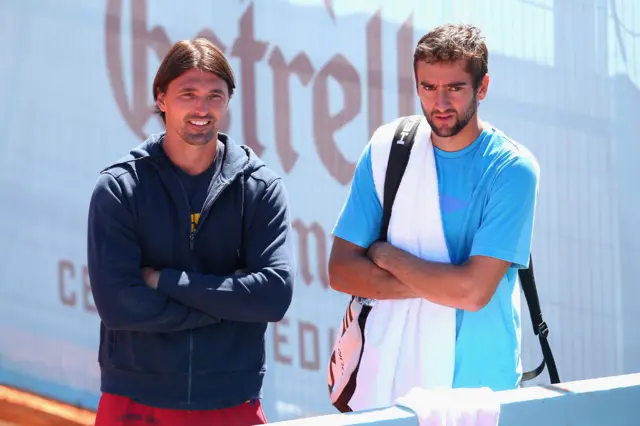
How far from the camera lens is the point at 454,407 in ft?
6.32

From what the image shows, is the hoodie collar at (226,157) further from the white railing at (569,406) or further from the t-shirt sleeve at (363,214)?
the white railing at (569,406)

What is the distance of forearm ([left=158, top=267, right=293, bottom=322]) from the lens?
7.91 feet

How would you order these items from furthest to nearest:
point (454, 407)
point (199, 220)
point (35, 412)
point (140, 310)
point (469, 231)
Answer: point (35, 412)
point (469, 231)
point (199, 220)
point (140, 310)
point (454, 407)

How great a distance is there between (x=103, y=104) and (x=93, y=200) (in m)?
1.32

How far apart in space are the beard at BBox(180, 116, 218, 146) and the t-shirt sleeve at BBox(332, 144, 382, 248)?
0.39m

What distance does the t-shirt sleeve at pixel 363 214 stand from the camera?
106 inches

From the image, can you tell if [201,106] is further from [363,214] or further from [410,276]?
[410,276]

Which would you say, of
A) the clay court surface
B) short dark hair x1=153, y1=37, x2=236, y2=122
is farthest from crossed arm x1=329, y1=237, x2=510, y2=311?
the clay court surface

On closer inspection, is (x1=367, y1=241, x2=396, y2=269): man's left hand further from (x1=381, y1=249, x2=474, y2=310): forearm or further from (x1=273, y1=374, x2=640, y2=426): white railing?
(x1=273, y1=374, x2=640, y2=426): white railing

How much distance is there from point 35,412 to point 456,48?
79.0 inches

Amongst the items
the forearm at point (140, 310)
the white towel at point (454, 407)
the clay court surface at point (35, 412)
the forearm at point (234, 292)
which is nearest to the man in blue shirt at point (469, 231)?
the forearm at point (234, 292)

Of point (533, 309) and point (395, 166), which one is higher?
point (395, 166)

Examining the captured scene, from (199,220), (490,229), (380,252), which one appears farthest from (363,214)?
(199,220)

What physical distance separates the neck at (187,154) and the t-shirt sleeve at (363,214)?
0.38 m
